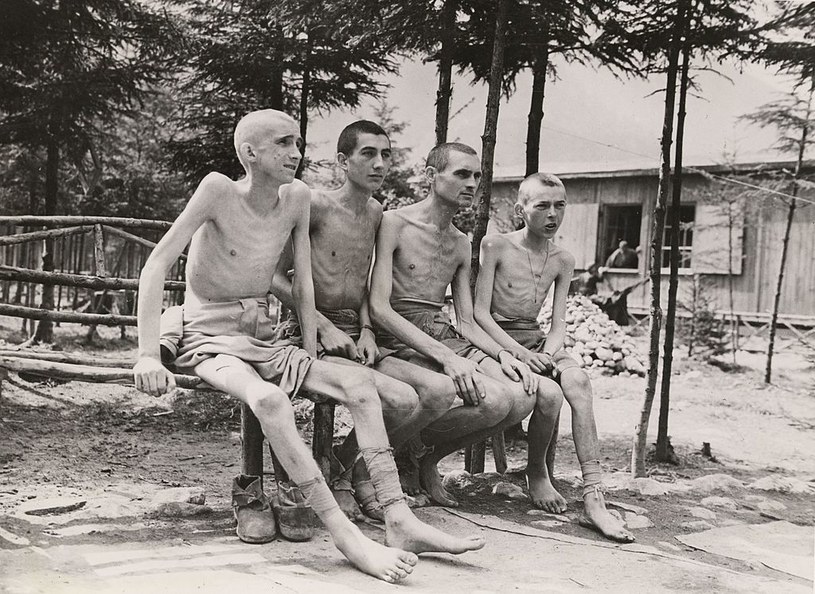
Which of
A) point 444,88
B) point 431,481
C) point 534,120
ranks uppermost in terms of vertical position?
point 444,88

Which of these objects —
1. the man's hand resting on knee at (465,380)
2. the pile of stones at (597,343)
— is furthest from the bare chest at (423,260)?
the pile of stones at (597,343)

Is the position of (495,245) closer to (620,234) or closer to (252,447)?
(252,447)

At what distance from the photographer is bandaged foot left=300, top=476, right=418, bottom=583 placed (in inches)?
118

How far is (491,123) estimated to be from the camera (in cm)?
552

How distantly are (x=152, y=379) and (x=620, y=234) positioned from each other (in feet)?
48.2

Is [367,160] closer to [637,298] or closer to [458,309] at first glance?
[458,309]

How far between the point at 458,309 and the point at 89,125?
751 centimetres

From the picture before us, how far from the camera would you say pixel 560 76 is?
798 cm

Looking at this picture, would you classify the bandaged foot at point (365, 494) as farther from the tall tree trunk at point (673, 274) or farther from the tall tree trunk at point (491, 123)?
the tall tree trunk at point (673, 274)

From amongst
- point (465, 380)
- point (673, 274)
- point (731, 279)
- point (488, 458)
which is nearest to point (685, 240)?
point (731, 279)

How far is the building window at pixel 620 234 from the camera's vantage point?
16.0 metres

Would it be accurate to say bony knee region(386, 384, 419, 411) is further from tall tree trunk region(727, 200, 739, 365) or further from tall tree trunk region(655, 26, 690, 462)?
tall tree trunk region(727, 200, 739, 365)

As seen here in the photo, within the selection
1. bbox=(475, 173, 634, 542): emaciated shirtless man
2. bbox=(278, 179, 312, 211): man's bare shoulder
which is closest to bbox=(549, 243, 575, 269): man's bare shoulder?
bbox=(475, 173, 634, 542): emaciated shirtless man

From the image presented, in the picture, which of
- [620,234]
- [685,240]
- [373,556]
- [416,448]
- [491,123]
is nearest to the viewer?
[373,556]
